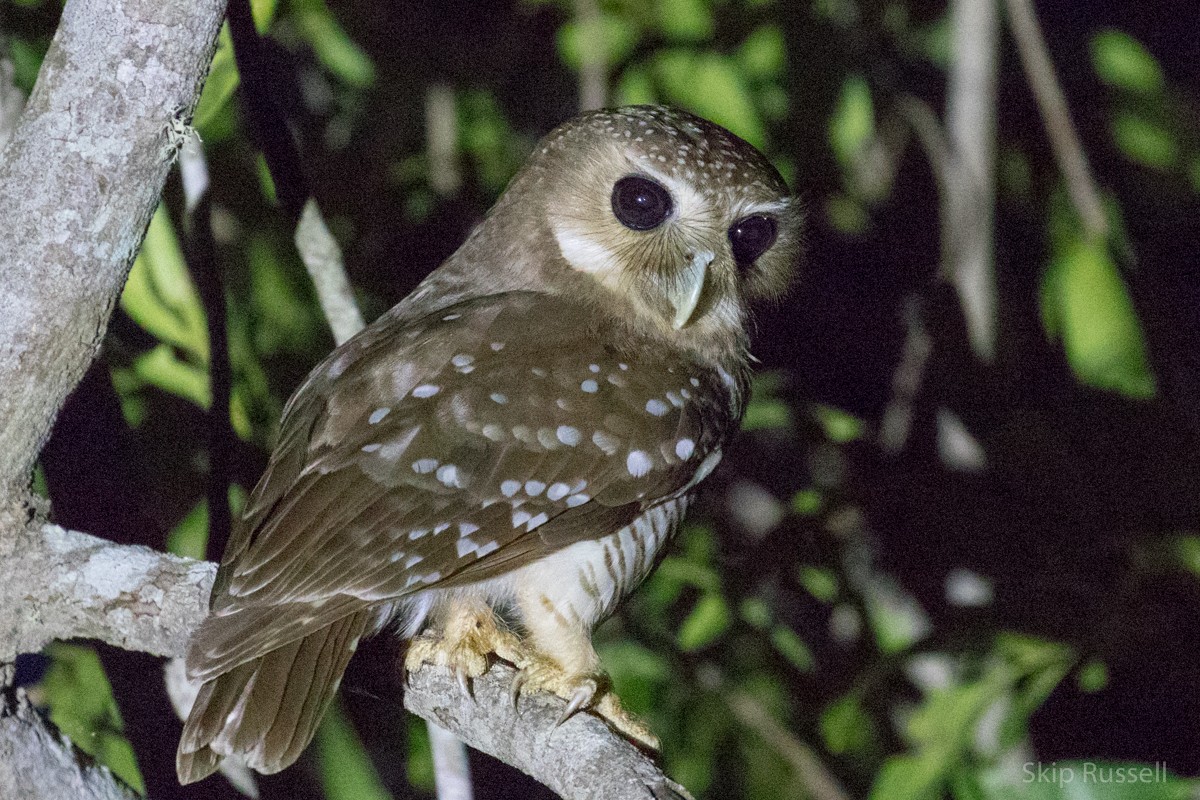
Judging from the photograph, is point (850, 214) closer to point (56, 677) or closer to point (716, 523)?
point (716, 523)

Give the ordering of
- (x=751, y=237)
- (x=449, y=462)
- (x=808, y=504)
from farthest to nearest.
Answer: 1. (x=808, y=504)
2. (x=751, y=237)
3. (x=449, y=462)

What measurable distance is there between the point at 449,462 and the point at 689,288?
479 millimetres

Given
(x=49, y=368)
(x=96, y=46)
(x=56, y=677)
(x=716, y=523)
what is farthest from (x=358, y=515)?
(x=716, y=523)

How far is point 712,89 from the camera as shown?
2334mm

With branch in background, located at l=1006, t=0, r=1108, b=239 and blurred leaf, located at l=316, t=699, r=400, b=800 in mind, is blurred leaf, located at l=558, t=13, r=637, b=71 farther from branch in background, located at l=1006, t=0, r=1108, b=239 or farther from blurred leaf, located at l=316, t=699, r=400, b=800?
blurred leaf, located at l=316, t=699, r=400, b=800

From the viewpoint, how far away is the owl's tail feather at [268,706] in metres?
1.42

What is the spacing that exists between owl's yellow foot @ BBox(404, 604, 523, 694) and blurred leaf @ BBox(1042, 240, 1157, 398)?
125 cm

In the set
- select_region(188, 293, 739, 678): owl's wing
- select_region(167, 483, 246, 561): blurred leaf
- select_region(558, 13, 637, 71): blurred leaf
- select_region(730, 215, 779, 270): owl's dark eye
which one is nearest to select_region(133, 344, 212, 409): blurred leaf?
select_region(167, 483, 246, 561): blurred leaf

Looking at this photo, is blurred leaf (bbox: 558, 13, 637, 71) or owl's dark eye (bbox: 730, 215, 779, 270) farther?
blurred leaf (bbox: 558, 13, 637, 71)

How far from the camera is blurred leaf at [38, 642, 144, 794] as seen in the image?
209 cm

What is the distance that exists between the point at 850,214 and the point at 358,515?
1.75 m

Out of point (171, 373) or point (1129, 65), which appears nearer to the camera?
point (171, 373)

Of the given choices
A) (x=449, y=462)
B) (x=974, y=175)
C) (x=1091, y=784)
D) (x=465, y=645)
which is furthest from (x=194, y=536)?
(x=974, y=175)

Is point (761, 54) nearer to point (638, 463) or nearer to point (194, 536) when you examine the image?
point (638, 463)
